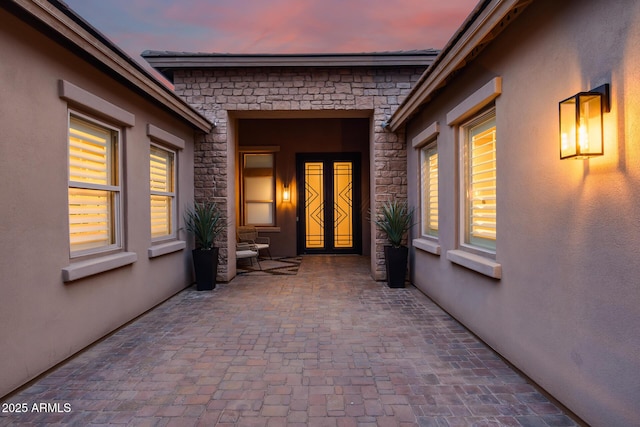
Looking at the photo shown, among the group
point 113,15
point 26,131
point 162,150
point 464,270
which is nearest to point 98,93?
point 26,131

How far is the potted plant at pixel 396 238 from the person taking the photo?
579cm

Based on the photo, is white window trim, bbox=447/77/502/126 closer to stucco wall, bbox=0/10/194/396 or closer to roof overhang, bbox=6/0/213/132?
roof overhang, bbox=6/0/213/132

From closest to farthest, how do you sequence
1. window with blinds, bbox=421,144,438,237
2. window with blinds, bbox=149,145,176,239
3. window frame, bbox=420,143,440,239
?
window with blinds, bbox=149,145,176,239, window with blinds, bbox=421,144,438,237, window frame, bbox=420,143,440,239

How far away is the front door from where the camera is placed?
996cm

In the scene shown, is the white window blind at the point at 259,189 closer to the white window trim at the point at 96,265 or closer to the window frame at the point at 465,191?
the white window trim at the point at 96,265

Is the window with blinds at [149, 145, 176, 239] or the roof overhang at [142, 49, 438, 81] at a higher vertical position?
the roof overhang at [142, 49, 438, 81]

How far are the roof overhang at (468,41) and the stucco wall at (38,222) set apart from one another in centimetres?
349

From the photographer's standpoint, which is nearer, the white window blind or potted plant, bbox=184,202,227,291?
potted plant, bbox=184,202,227,291

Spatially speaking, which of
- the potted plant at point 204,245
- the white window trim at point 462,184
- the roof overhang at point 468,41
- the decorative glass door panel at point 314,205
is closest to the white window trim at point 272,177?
the decorative glass door panel at point 314,205

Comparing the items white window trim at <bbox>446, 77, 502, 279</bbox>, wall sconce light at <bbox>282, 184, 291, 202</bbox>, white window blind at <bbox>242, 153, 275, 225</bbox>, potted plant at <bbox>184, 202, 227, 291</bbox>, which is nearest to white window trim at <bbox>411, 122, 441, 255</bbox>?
white window trim at <bbox>446, 77, 502, 279</bbox>

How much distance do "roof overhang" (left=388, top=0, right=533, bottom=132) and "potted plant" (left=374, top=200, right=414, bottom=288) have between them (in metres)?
1.85

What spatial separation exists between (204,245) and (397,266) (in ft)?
10.3

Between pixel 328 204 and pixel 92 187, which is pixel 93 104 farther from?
pixel 328 204

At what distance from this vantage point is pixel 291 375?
2775 millimetres
